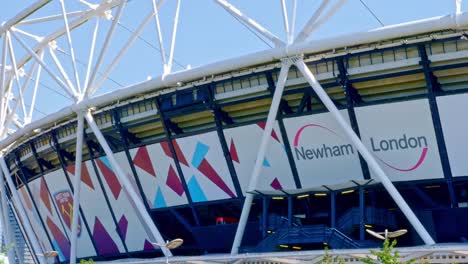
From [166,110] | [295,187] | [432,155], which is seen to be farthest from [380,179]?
[166,110]

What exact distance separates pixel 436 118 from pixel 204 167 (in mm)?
11441

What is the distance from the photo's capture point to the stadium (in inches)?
1283

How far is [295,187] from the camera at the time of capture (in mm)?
36750

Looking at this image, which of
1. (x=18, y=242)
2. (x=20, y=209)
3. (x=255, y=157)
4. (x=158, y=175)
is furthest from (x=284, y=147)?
(x=18, y=242)

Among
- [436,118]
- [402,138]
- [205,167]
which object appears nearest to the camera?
[436,118]

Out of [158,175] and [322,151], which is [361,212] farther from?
[158,175]

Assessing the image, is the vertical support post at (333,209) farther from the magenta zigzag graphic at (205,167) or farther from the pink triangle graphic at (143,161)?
the pink triangle graphic at (143,161)

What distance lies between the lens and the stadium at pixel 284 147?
107 feet

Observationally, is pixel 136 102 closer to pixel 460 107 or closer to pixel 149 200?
pixel 149 200

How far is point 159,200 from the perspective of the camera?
40812mm

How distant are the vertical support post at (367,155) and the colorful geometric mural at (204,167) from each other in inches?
258

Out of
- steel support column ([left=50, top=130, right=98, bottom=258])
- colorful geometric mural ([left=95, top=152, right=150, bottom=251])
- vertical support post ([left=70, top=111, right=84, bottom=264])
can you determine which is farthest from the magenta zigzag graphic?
steel support column ([left=50, top=130, right=98, bottom=258])

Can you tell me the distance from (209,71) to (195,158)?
515cm

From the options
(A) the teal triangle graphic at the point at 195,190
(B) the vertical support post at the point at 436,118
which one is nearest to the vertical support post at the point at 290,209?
(A) the teal triangle graphic at the point at 195,190
